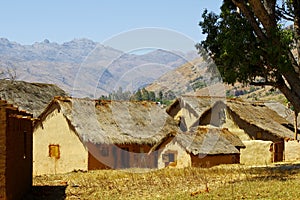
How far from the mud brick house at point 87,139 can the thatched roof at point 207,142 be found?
125 centimetres

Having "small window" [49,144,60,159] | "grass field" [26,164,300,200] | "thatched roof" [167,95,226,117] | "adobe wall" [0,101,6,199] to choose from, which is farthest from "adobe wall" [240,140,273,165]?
"adobe wall" [0,101,6,199]

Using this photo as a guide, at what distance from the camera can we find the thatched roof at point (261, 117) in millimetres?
40719

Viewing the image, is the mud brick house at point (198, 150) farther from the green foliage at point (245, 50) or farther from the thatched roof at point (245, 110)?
the green foliage at point (245, 50)

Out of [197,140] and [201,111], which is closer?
[197,140]

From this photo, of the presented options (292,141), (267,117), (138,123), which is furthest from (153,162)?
(267,117)

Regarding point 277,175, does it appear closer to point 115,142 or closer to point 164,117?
point 115,142

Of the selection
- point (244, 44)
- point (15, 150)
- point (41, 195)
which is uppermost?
point (244, 44)

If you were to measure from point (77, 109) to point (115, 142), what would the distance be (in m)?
3.48

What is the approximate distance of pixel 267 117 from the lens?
43844mm

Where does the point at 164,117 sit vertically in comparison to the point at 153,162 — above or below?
above

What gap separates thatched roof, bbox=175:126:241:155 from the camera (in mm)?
32062

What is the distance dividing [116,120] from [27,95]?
9.49 m

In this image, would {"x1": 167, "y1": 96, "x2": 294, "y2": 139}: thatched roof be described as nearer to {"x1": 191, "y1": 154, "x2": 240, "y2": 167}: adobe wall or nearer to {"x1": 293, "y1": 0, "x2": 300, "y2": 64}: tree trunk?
{"x1": 191, "y1": 154, "x2": 240, "y2": 167}: adobe wall

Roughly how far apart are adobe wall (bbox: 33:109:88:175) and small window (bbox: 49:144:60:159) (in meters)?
0.14
